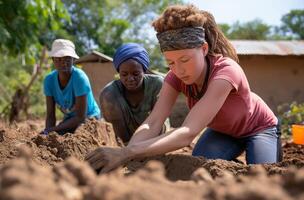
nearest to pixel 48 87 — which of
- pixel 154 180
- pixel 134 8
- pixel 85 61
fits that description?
pixel 154 180

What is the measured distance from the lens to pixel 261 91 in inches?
470

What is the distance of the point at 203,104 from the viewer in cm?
249

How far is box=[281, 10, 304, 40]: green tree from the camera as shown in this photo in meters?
37.0

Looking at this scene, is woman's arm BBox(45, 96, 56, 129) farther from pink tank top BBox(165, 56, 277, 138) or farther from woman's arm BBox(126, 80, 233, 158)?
woman's arm BBox(126, 80, 233, 158)

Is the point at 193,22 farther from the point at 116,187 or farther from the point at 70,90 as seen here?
the point at 70,90

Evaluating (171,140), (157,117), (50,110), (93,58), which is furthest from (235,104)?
(93,58)

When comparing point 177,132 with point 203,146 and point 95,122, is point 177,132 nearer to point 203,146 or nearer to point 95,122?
point 203,146

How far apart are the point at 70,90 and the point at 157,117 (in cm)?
202

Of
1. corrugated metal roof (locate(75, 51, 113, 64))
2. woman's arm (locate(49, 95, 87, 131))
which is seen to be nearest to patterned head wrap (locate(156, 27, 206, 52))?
woman's arm (locate(49, 95, 87, 131))

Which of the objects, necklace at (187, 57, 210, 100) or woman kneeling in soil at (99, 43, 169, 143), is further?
woman kneeling in soil at (99, 43, 169, 143)

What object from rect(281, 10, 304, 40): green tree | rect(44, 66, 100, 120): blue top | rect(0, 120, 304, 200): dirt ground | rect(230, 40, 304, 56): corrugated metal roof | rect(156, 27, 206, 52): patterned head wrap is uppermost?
rect(156, 27, 206, 52): patterned head wrap

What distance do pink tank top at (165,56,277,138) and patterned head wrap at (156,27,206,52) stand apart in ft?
0.68

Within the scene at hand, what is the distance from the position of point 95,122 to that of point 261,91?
8.49 metres

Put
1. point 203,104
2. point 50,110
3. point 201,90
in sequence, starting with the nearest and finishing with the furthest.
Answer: point 203,104 < point 201,90 < point 50,110
